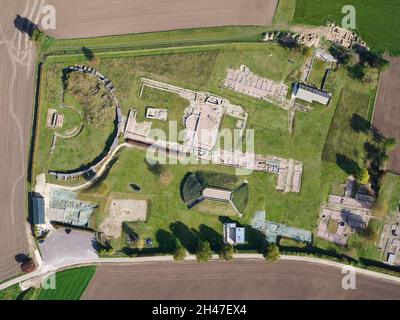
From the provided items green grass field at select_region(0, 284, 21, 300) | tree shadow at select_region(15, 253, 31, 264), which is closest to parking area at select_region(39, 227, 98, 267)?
tree shadow at select_region(15, 253, 31, 264)

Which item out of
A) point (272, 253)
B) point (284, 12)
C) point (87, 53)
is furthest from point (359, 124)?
point (87, 53)

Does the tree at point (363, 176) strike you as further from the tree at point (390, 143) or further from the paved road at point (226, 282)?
the paved road at point (226, 282)

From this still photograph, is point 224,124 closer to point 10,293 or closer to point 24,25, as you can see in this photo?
point 24,25

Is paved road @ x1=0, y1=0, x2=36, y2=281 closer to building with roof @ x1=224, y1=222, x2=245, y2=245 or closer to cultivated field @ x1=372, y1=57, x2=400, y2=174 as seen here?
building with roof @ x1=224, y1=222, x2=245, y2=245

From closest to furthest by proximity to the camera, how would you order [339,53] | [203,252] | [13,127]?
[203,252] < [13,127] < [339,53]
